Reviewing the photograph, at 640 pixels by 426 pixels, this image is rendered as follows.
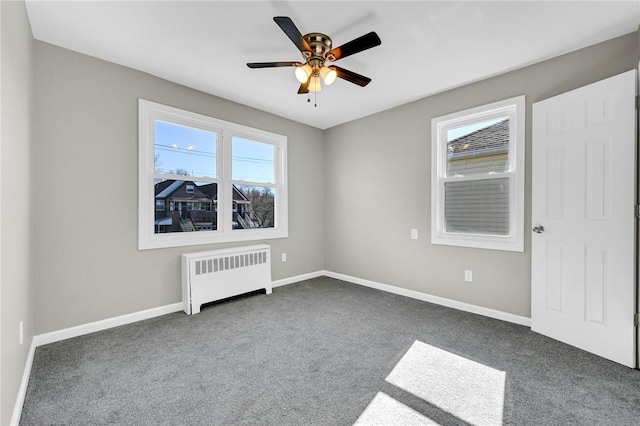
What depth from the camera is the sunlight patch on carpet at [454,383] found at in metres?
1.67

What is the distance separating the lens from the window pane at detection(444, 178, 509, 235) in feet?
10.1

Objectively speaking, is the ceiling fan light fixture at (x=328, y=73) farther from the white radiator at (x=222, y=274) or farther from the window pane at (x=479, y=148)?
the white radiator at (x=222, y=274)

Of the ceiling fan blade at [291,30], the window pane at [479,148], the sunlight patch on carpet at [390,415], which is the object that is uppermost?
the ceiling fan blade at [291,30]

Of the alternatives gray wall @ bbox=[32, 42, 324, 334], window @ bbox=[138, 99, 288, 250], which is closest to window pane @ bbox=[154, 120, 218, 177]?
window @ bbox=[138, 99, 288, 250]

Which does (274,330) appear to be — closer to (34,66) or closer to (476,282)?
(476,282)

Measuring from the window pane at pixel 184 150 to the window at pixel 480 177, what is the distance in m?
2.84

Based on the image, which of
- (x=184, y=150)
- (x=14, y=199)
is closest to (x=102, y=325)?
(x=14, y=199)

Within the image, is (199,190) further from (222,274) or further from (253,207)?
(222,274)

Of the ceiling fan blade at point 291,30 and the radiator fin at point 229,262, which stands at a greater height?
the ceiling fan blade at point 291,30

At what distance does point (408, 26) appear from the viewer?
7.45 ft

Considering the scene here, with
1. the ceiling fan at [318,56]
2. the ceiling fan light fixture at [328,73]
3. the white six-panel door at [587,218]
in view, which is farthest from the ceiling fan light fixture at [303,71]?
the white six-panel door at [587,218]

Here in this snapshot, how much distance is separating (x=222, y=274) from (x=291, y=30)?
2.72 metres

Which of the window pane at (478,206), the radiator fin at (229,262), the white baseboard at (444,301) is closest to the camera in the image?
the white baseboard at (444,301)

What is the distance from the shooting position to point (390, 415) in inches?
64.2
